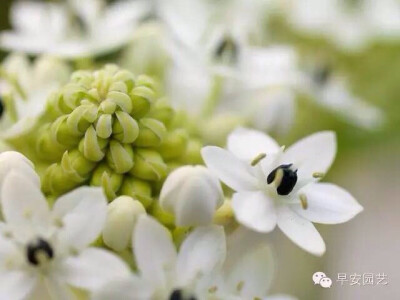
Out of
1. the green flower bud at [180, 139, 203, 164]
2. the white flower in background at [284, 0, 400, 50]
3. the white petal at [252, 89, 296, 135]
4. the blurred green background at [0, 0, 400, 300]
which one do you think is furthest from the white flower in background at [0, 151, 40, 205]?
the white flower in background at [284, 0, 400, 50]

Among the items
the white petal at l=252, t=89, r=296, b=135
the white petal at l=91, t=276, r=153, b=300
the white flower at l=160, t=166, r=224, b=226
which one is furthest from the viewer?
the white petal at l=252, t=89, r=296, b=135

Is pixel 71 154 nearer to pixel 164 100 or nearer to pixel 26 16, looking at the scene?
pixel 164 100

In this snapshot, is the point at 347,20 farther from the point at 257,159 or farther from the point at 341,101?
the point at 257,159

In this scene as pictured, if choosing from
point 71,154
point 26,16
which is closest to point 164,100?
point 71,154

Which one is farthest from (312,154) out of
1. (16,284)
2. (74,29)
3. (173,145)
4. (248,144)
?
(74,29)

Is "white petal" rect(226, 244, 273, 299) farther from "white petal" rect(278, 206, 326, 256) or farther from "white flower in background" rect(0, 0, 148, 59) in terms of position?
"white flower in background" rect(0, 0, 148, 59)
